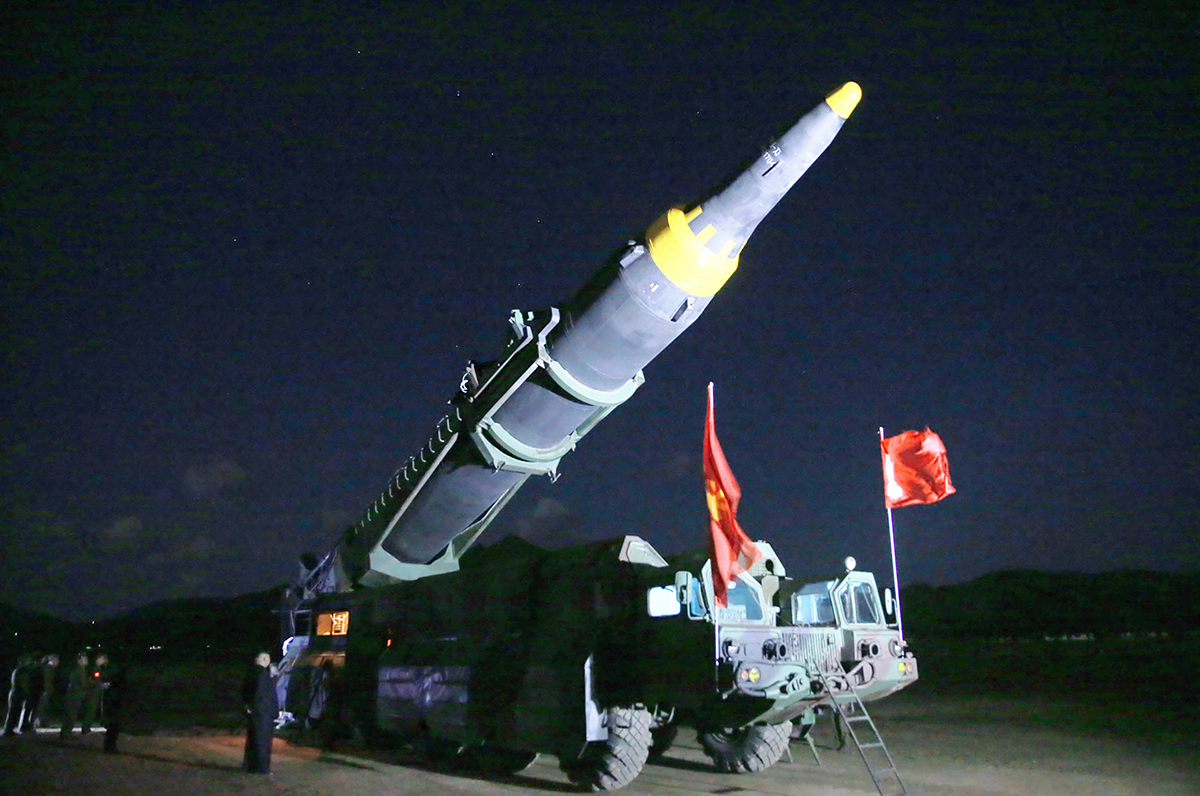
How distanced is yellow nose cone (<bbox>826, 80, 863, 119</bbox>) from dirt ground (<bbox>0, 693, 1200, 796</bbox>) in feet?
19.8

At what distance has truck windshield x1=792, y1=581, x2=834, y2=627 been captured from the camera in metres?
9.24

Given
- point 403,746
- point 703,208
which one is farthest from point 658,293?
point 403,746

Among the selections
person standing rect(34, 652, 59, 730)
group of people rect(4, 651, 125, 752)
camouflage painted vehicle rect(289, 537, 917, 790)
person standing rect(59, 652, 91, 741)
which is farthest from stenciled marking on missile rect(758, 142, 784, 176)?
person standing rect(34, 652, 59, 730)

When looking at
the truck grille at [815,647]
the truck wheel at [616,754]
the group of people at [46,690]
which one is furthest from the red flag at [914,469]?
the group of people at [46,690]

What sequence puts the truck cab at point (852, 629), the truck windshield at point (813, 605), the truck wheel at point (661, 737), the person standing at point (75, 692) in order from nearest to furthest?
the truck cab at point (852, 629) < the truck windshield at point (813, 605) < the truck wheel at point (661, 737) < the person standing at point (75, 692)

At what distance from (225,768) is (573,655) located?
4.35 meters

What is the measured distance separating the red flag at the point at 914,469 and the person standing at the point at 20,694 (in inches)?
493

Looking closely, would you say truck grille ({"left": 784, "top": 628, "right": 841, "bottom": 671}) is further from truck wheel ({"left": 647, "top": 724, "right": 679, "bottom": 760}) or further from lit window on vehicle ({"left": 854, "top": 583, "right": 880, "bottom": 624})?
truck wheel ({"left": 647, "top": 724, "right": 679, "bottom": 760})

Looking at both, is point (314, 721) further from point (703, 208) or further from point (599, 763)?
point (703, 208)

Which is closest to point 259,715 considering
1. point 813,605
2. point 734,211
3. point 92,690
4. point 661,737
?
point 661,737

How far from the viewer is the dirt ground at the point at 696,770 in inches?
344

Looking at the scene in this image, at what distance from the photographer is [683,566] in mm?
8781

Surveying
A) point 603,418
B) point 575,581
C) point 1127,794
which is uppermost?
point 603,418

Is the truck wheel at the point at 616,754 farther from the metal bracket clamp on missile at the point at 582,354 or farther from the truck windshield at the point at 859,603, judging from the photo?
the metal bracket clamp on missile at the point at 582,354
